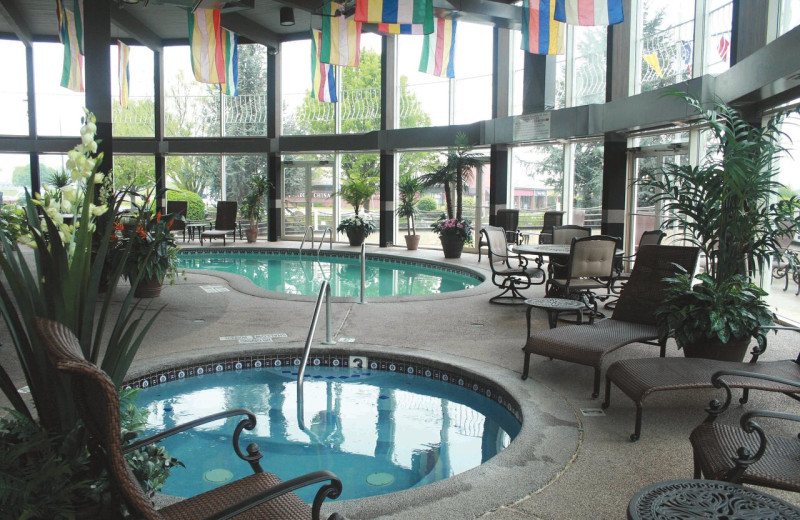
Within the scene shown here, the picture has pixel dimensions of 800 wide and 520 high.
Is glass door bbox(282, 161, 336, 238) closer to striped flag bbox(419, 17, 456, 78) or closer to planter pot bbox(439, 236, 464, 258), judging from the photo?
planter pot bbox(439, 236, 464, 258)

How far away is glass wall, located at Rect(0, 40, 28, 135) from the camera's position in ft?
58.9

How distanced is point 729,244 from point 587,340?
128 centimetres

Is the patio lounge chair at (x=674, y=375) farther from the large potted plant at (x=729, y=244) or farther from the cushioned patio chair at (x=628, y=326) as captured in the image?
the large potted plant at (x=729, y=244)

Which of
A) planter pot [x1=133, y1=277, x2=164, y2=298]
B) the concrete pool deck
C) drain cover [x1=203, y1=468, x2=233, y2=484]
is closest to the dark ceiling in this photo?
planter pot [x1=133, y1=277, x2=164, y2=298]

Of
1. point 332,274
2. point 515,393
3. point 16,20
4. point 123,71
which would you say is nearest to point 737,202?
point 515,393

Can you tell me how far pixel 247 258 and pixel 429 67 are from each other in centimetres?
656

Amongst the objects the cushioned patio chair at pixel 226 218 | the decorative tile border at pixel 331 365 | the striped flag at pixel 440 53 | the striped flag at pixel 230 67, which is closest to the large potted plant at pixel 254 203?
the cushioned patio chair at pixel 226 218

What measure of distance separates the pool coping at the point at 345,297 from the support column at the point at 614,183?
229 cm

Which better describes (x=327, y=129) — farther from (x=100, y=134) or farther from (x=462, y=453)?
(x=462, y=453)

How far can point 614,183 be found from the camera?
10.7m

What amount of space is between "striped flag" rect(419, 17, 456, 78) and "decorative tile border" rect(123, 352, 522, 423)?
731cm

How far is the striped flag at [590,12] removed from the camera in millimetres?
7723

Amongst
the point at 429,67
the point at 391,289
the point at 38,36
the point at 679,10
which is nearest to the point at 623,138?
the point at 679,10

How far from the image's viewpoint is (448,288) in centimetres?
1041
